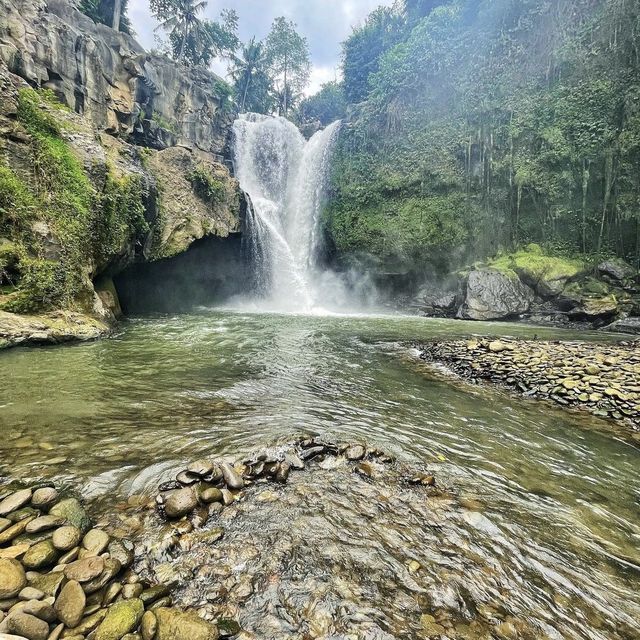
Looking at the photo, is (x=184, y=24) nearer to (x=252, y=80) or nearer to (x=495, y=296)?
(x=252, y=80)

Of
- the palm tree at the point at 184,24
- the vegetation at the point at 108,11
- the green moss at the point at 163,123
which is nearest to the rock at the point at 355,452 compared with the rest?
the green moss at the point at 163,123

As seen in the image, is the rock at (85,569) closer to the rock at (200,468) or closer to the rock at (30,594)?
the rock at (30,594)

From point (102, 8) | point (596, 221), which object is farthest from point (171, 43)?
point (596, 221)

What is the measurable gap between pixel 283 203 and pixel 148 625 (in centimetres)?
2556

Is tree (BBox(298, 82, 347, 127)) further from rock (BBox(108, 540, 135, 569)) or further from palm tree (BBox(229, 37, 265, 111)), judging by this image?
rock (BBox(108, 540, 135, 569))

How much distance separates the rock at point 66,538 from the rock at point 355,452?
2.17 meters

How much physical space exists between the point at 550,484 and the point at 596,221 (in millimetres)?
17879

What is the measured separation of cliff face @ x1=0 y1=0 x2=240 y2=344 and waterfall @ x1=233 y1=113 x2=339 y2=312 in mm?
3594

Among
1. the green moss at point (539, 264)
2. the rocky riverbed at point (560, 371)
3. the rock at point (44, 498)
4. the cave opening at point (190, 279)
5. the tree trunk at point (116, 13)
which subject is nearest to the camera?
the rock at point (44, 498)

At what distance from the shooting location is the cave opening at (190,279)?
53.2ft

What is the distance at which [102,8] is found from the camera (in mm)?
24422

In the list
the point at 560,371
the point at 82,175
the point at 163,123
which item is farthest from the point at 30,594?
the point at 163,123

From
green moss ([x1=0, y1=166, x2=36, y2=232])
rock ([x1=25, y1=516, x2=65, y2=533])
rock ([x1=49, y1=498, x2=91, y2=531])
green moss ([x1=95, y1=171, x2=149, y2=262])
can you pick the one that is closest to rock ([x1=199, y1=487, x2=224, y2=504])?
rock ([x1=49, y1=498, x2=91, y2=531])

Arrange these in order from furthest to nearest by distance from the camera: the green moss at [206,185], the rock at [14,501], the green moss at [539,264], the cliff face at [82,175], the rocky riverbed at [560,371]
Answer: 1. the green moss at [206,185]
2. the green moss at [539,264]
3. the cliff face at [82,175]
4. the rocky riverbed at [560,371]
5. the rock at [14,501]
